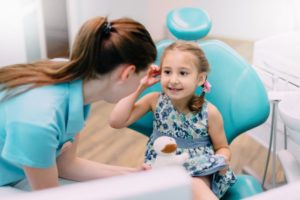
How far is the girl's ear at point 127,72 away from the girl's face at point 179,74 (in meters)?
0.17

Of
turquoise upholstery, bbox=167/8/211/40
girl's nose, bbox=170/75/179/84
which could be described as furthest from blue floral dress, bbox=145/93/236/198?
turquoise upholstery, bbox=167/8/211/40

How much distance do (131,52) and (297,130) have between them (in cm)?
45

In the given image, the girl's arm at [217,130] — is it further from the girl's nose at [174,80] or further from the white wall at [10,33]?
the white wall at [10,33]

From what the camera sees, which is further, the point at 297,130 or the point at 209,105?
the point at 209,105

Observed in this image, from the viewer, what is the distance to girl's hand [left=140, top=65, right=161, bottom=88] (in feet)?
3.91

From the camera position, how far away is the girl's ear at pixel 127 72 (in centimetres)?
102

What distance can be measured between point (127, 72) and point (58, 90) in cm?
17

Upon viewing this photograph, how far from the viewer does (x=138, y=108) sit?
4.09 ft

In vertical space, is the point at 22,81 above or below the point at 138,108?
above

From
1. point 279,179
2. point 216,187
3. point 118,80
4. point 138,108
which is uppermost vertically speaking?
point 118,80

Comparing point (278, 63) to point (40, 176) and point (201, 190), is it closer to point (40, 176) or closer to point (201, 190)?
point (201, 190)

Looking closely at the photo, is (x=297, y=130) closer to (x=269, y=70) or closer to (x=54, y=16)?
(x=269, y=70)

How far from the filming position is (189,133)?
1234 millimetres

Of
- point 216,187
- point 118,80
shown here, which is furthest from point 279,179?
point 118,80
